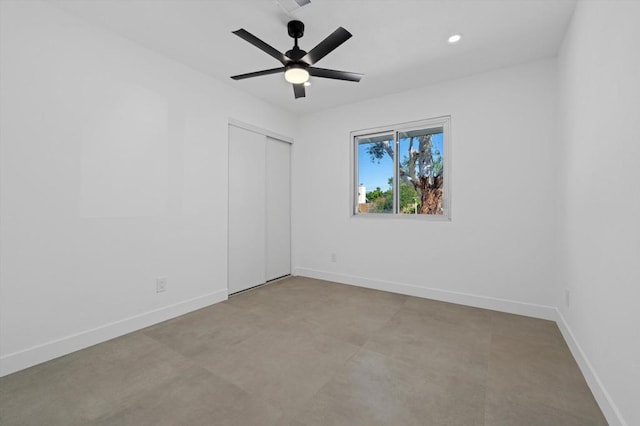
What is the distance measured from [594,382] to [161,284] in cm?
339

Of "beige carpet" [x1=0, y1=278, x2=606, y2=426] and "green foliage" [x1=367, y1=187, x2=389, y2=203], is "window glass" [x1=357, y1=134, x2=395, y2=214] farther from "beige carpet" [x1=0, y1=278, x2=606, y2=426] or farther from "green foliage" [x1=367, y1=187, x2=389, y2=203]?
"beige carpet" [x1=0, y1=278, x2=606, y2=426]

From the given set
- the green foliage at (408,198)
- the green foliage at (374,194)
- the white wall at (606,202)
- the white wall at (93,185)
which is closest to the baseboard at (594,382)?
the white wall at (606,202)

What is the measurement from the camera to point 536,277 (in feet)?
8.97

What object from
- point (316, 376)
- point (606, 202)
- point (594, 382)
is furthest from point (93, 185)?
point (594, 382)

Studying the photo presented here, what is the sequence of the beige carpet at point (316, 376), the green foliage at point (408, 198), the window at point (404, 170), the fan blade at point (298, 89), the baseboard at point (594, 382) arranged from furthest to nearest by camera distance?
the green foliage at point (408, 198)
the window at point (404, 170)
the fan blade at point (298, 89)
the beige carpet at point (316, 376)
the baseboard at point (594, 382)

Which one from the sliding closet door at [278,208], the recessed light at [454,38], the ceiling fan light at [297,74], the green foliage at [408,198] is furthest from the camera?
the sliding closet door at [278,208]

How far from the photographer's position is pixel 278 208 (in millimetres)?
4211

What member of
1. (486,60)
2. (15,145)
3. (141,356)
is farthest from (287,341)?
(486,60)

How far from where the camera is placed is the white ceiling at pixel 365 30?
2.03 metres

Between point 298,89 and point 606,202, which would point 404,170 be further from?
point 606,202

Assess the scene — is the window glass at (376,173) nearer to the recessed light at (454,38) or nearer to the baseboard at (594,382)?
the recessed light at (454,38)

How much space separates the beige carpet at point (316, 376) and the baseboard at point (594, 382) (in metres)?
0.05

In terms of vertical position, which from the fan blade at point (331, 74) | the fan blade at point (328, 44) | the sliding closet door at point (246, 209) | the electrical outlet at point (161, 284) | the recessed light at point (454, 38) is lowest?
the electrical outlet at point (161, 284)

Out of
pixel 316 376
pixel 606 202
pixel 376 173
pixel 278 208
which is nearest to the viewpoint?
pixel 606 202
